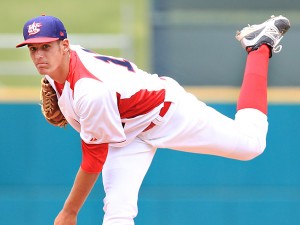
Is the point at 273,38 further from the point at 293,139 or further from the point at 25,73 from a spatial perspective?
the point at 25,73

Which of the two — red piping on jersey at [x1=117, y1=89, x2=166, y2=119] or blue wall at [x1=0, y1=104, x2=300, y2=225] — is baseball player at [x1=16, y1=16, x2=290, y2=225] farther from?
blue wall at [x1=0, y1=104, x2=300, y2=225]

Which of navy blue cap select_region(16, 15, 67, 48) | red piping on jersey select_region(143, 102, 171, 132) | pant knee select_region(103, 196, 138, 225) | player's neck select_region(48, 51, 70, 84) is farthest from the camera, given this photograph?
red piping on jersey select_region(143, 102, 171, 132)

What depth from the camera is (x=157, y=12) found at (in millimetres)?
6027

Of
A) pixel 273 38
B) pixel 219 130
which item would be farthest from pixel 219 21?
pixel 219 130

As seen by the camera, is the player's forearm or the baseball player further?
the player's forearm

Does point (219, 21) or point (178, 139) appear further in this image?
point (219, 21)

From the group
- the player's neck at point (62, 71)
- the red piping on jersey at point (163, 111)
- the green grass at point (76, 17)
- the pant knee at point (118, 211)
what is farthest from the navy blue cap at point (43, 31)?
the green grass at point (76, 17)

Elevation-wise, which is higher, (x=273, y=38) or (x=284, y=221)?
(x=273, y=38)

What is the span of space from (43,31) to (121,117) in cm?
62

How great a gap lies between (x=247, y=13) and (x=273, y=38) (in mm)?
1190

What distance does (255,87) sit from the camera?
4.80m

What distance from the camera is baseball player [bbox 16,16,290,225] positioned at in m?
4.18

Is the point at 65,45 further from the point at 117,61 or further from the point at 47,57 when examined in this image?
the point at 117,61

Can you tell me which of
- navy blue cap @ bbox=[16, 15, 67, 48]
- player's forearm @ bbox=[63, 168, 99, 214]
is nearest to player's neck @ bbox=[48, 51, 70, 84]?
navy blue cap @ bbox=[16, 15, 67, 48]
